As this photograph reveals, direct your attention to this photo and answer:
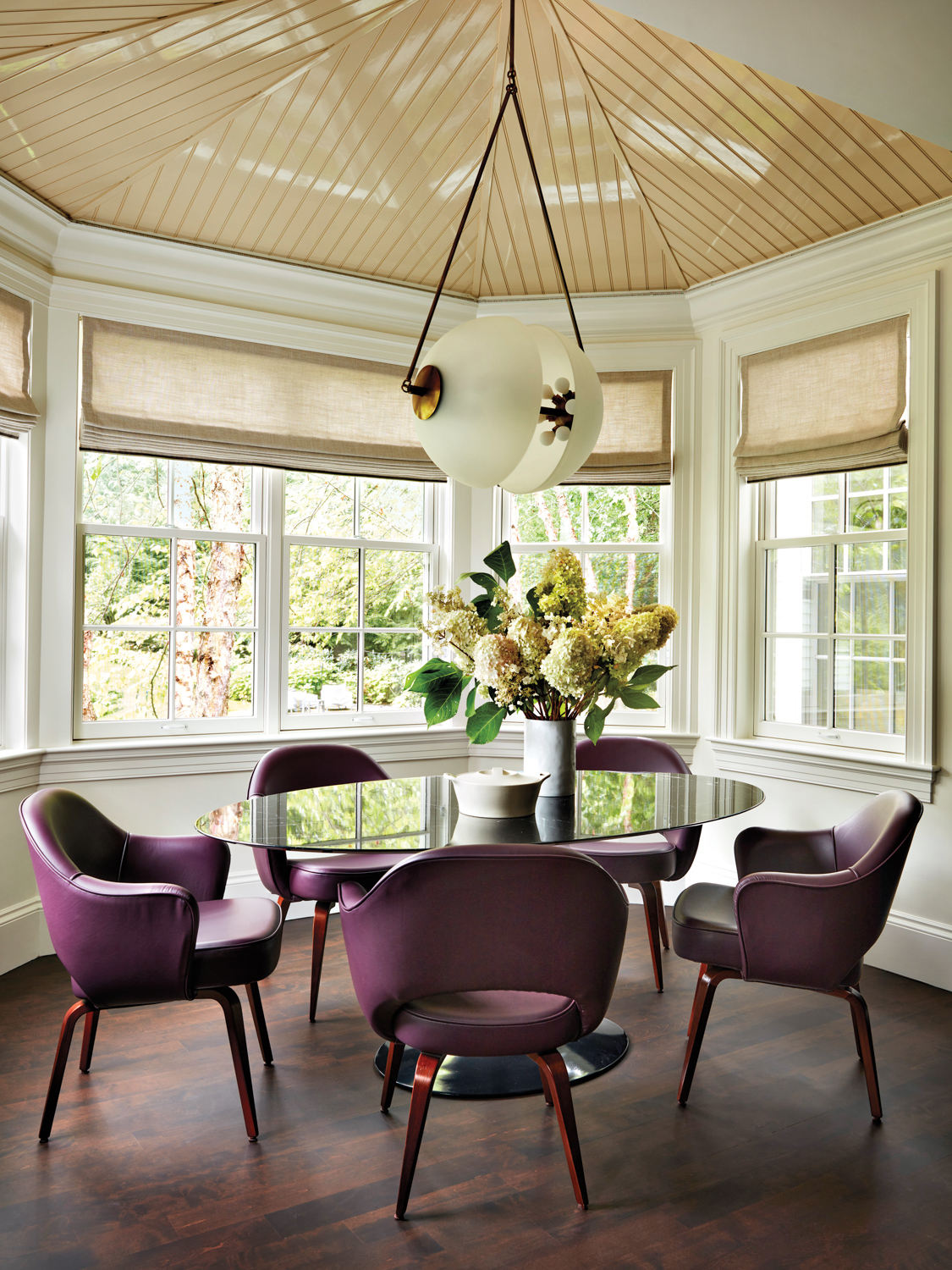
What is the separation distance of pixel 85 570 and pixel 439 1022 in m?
2.76

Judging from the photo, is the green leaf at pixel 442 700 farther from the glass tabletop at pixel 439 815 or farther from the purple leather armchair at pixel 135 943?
the purple leather armchair at pixel 135 943

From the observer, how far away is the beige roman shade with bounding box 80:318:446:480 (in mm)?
3947

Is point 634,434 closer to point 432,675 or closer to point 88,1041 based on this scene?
point 432,675

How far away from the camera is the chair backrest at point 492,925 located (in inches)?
76.5

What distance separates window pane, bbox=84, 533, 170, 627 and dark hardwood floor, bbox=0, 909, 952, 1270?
1631 millimetres

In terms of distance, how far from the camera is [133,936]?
7.59 ft

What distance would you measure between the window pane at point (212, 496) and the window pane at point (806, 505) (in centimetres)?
253

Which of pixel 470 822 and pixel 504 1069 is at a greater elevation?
pixel 470 822

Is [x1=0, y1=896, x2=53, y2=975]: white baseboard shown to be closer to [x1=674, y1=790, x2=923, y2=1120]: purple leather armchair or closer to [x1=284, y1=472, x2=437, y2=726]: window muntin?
[x1=284, y1=472, x2=437, y2=726]: window muntin

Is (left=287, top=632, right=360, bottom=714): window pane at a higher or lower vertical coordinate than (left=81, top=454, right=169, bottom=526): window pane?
lower

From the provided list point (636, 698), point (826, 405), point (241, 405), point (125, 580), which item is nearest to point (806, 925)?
point (636, 698)

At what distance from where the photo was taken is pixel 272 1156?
235cm

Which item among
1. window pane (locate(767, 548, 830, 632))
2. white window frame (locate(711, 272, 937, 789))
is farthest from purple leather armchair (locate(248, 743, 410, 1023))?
window pane (locate(767, 548, 830, 632))

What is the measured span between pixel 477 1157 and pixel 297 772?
1.67m
